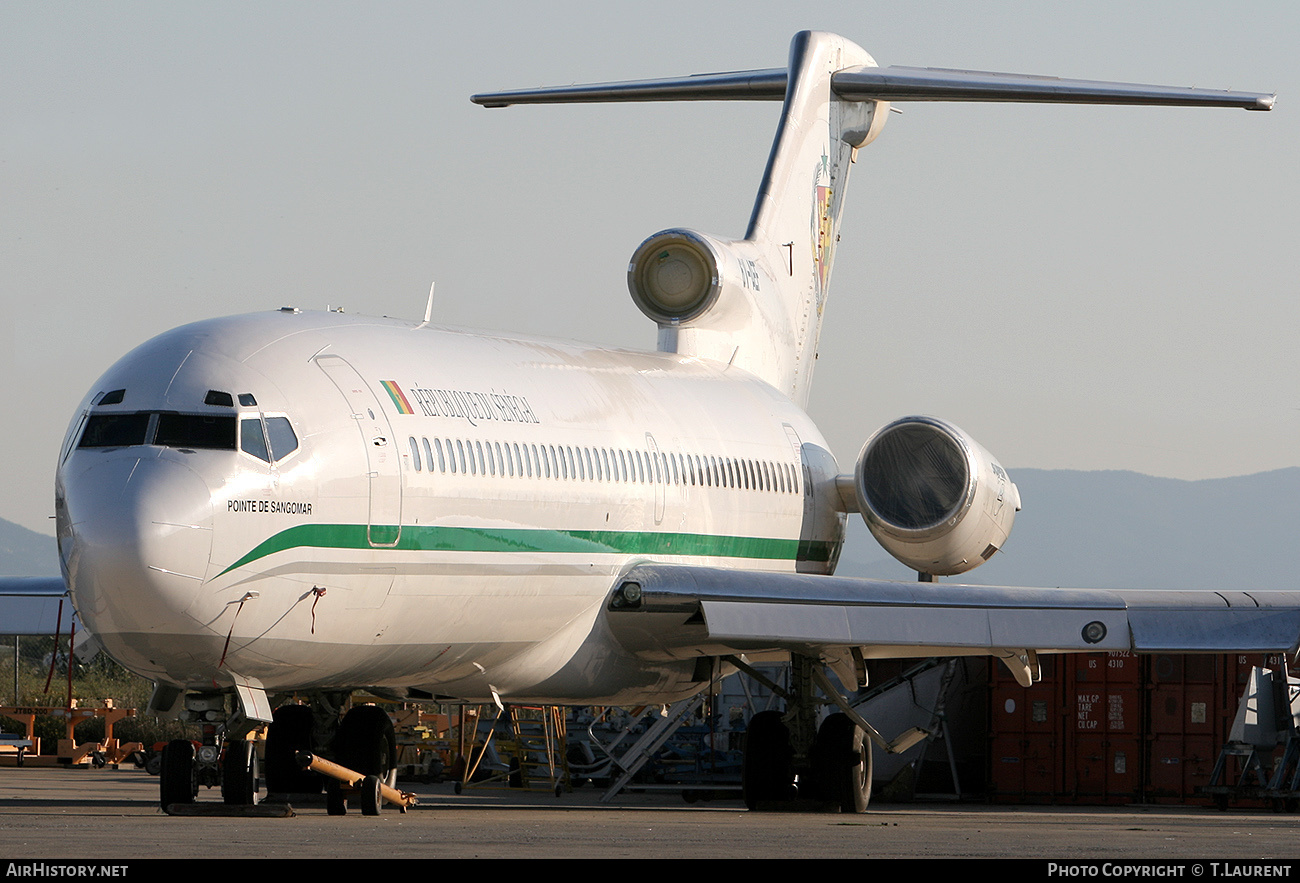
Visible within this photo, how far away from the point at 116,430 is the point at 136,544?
1.28 m

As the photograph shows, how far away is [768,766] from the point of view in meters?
21.5

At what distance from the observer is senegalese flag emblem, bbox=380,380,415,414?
1652 centimetres

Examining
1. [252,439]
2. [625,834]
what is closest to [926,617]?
[625,834]

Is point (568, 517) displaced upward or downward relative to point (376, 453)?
downward

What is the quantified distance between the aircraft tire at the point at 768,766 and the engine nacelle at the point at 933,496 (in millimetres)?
2485

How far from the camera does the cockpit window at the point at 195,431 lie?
48.4ft

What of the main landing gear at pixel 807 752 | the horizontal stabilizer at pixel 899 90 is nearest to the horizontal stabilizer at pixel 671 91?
the horizontal stabilizer at pixel 899 90

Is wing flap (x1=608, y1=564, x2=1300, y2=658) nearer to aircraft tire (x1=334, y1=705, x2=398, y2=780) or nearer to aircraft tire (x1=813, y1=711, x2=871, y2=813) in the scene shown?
aircraft tire (x1=813, y1=711, x2=871, y2=813)

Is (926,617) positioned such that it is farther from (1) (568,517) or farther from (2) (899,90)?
(2) (899,90)

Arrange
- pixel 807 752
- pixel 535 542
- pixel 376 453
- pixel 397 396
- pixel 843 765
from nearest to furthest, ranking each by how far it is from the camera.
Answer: pixel 376 453 < pixel 397 396 < pixel 535 542 < pixel 843 765 < pixel 807 752

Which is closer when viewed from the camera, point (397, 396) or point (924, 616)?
point (397, 396)

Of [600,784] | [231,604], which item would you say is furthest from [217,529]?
[600,784]

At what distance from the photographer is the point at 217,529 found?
47.0 feet

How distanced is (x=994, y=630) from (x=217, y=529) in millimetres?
8301
